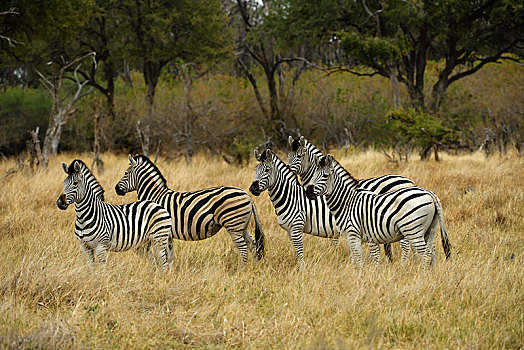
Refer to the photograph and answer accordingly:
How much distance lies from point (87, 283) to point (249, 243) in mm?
2326

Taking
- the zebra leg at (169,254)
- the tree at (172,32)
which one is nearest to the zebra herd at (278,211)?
the zebra leg at (169,254)

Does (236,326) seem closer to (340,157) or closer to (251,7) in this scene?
(340,157)

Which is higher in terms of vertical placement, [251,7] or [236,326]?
[251,7]

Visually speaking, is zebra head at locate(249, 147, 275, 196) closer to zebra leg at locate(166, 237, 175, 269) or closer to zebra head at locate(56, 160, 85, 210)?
zebra leg at locate(166, 237, 175, 269)

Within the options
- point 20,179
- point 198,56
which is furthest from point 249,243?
point 198,56

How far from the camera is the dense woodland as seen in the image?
17.3m

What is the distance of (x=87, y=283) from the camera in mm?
5129

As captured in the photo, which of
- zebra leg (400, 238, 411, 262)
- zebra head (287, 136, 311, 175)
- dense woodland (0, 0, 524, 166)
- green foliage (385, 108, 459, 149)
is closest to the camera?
zebra leg (400, 238, 411, 262)

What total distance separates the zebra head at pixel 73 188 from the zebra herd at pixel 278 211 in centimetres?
1

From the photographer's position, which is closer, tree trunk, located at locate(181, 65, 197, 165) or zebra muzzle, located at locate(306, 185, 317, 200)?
zebra muzzle, located at locate(306, 185, 317, 200)

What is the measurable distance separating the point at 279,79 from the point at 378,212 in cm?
1755

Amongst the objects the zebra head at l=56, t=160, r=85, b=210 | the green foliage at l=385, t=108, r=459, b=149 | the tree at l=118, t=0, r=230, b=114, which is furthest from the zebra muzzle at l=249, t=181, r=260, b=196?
the tree at l=118, t=0, r=230, b=114

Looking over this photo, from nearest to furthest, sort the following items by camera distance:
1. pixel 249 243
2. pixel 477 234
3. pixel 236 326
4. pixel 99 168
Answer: pixel 236 326, pixel 249 243, pixel 477 234, pixel 99 168

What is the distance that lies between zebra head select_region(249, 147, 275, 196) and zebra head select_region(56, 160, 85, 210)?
78.4 inches
